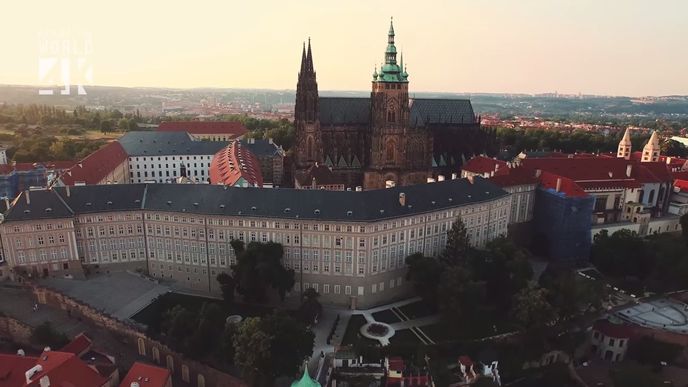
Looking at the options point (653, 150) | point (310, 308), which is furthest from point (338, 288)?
point (653, 150)

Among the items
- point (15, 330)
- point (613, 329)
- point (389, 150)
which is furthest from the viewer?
point (389, 150)

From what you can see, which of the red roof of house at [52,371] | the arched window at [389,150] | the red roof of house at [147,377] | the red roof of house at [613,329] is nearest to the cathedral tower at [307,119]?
the arched window at [389,150]

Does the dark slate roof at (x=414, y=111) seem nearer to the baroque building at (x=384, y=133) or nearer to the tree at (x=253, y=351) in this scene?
the baroque building at (x=384, y=133)

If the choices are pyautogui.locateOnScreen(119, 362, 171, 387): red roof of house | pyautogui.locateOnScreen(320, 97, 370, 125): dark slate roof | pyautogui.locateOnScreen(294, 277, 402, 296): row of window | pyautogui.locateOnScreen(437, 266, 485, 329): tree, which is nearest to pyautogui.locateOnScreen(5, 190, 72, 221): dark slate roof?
pyautogui.locateOnScreen(119, 362, 171, 387): red roof of house

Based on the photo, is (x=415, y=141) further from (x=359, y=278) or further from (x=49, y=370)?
(x=49, y=370)

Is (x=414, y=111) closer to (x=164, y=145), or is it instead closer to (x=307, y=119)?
(x=307, y=119)
